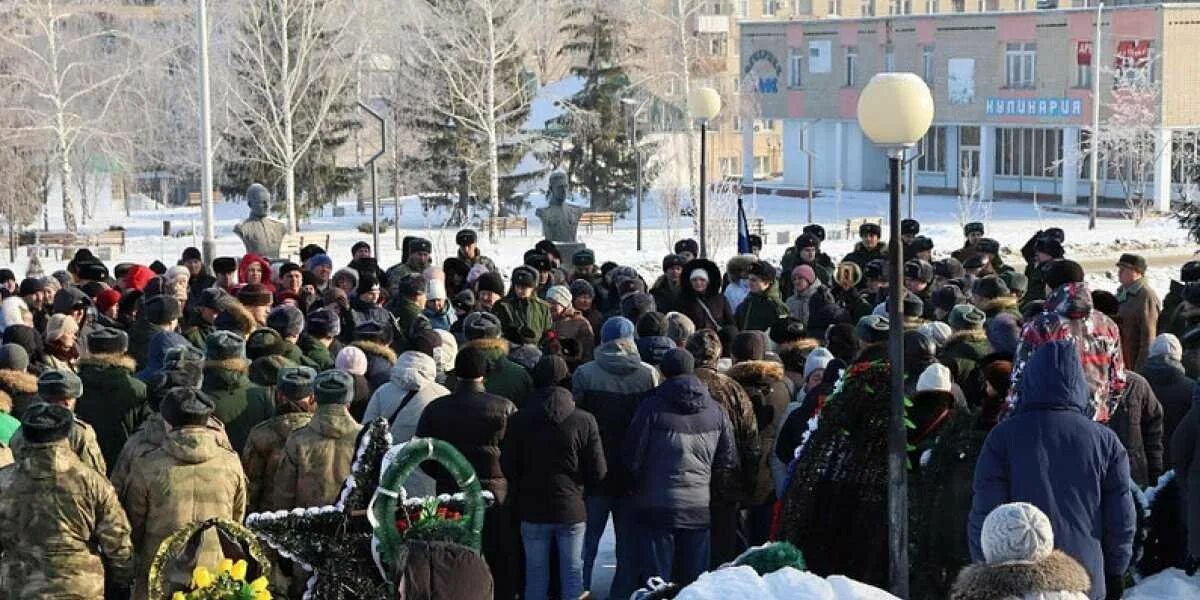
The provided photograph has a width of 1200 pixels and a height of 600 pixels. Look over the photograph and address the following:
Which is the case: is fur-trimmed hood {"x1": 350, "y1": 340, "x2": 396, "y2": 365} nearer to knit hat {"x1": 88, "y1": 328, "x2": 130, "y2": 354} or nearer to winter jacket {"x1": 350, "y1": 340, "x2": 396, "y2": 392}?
winter jacket {"x1": 350, "y1": 340, "x2": 396, "y2": 392}

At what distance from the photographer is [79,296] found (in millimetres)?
13281

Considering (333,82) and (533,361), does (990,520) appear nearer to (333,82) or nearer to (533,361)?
(533,361)

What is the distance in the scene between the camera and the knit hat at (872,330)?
10.1 meters

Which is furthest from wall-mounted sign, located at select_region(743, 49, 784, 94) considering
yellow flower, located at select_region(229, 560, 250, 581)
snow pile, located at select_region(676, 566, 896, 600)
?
snow pile, located at select_region(676, 566, 896, 600)

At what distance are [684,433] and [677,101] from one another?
4782cm

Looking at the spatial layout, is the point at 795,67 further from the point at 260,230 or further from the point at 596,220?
the point at 260,230

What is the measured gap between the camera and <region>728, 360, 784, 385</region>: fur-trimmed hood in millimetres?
10070

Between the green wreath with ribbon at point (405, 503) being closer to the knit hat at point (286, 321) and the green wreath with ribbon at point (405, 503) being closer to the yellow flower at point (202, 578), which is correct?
the yellow flower at point (202, 578)

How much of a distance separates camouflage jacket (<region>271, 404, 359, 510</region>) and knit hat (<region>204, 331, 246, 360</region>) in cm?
125

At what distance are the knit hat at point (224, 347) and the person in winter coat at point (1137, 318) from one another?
7.29 metres

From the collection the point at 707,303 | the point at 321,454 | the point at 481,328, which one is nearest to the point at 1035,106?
the point at 707,303

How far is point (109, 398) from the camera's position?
382 inches

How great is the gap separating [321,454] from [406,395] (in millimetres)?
1115

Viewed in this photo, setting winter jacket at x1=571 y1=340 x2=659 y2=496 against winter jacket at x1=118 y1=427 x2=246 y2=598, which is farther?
winter jacket at x1=571 y1=340 x2=659 y2=496
